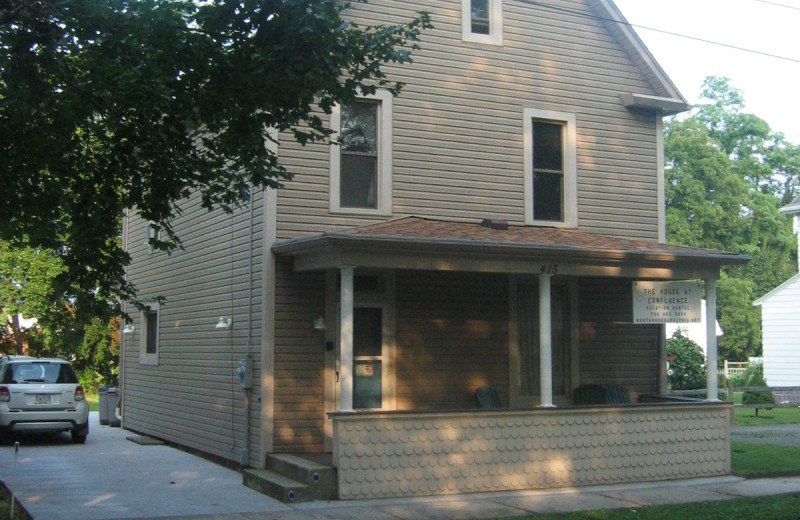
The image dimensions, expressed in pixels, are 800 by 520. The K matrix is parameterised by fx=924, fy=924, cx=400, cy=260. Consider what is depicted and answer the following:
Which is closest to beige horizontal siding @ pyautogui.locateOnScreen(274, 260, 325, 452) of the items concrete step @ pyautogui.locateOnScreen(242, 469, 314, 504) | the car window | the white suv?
concrete step @ pyautogui.locateOnScreen(242, 469, 314, 504)

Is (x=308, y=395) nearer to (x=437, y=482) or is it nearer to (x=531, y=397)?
(x=437, y=482)

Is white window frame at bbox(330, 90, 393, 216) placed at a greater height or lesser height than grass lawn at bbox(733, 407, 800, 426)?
greater

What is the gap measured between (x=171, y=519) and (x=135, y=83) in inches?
188

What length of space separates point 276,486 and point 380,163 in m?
5.29

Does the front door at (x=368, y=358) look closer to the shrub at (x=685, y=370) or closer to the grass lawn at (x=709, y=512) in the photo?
the grass lawn at (x=709, y=512)

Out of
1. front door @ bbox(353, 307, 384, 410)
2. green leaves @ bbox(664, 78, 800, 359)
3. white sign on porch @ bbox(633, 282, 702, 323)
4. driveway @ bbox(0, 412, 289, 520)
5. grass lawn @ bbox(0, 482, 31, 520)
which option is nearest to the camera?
grass lawn @ bbox(0, 482, 31, 520)

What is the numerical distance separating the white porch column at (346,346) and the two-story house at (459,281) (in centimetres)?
3

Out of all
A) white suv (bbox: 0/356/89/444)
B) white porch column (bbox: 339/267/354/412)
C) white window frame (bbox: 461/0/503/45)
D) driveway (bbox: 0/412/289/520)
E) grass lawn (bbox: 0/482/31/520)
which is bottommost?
driveway (bbox: 0/412/289/520)

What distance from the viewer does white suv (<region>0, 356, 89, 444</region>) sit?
17469 mm

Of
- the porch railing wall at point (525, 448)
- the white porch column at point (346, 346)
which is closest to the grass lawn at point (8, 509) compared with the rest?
the porch railing wall at point (525, 448)

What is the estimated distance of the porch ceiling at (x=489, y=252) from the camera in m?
12.1

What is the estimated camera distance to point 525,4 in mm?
15891

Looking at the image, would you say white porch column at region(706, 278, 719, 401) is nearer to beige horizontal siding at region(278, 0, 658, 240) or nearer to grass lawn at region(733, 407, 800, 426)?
beige horizontal siding at region(278, 0, 658, 240)

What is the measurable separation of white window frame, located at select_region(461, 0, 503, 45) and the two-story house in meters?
0.03
